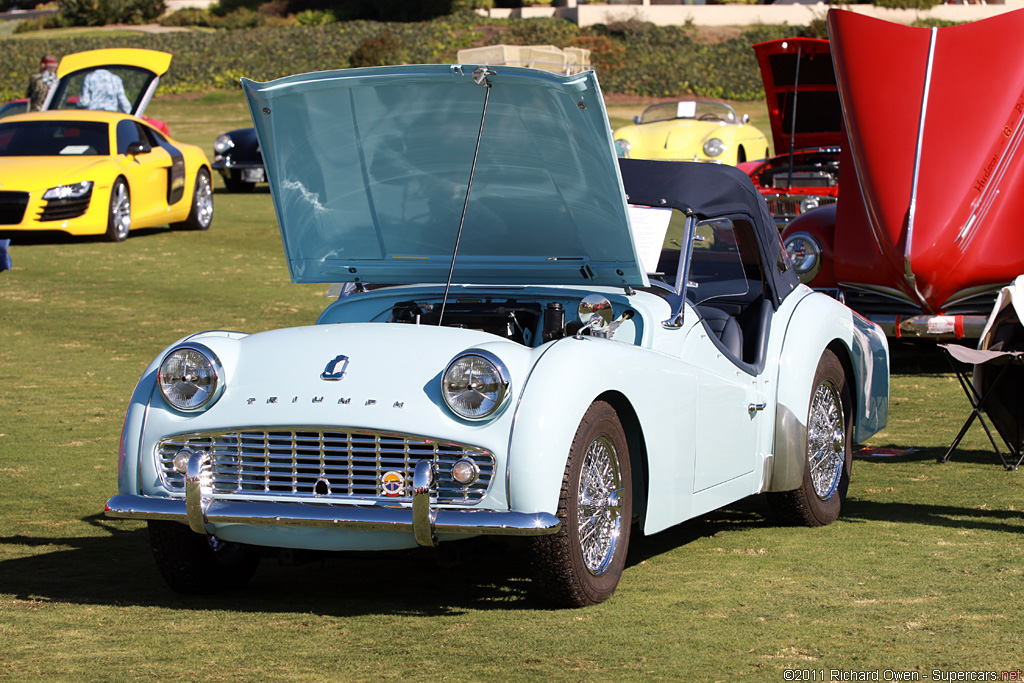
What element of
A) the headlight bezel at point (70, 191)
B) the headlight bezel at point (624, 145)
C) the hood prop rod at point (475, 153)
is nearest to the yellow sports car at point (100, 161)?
the headlight bezel at point (70, 191)

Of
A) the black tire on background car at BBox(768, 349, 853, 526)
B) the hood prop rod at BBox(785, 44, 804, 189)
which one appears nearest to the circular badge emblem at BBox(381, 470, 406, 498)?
the black tire on background car at BBox(768, 349, 853, 526)

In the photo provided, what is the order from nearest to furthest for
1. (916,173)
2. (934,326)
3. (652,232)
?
1. (652,232)
2. (916,173)
3. (934,326)

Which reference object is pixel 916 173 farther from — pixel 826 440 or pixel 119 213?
pixel 119 213

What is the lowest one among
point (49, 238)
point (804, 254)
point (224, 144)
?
point (49, 238)

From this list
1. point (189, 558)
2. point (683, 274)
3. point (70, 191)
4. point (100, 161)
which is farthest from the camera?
point (100, 161)

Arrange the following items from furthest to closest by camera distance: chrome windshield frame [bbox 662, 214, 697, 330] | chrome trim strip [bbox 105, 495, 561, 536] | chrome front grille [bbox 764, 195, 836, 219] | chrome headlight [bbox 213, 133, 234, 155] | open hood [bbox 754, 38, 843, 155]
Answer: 1. chrome headlight [bbox 213, 133, 234, 155]
2. open hood [bbox 754, 38, 843, 155]
3. chrome front grille [bbox 764, 195, 836, 219]
4. chrome windshield frame [bbox 662, 214, 697, 330]
5. chrome trim strip [bbox 105, 495, 561, 536]

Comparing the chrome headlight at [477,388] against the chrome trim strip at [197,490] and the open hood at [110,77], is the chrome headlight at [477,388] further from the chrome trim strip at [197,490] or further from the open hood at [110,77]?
the open hood at [110,77]

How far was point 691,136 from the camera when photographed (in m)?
20.9

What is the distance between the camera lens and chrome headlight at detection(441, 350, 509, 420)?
4.41 metres


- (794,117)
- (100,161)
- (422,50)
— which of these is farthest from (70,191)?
(422,50)

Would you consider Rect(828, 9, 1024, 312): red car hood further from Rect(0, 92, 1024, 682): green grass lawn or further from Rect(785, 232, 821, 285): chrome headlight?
Rect(0, 92, 1024, 682): green grass lawn

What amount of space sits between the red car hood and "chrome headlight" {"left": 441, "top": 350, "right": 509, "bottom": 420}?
5.70 m

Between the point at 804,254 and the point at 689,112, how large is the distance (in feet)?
37.9

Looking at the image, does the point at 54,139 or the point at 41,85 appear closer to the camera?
the point at 54,139
